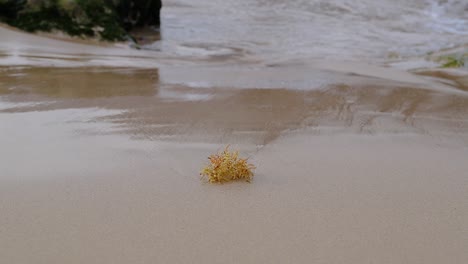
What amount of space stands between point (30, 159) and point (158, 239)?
96 centimetres

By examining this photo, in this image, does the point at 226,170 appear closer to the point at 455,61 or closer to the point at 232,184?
the point at 232,184

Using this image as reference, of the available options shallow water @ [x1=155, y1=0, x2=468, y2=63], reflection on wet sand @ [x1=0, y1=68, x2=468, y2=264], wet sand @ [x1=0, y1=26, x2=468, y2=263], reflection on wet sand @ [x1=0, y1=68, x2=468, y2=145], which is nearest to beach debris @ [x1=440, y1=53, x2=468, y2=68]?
shallow water @ [x1=155, y1=0, x2=468, y2=63]

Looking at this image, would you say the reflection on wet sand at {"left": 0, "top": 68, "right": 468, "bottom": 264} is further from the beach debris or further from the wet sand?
the beach debris

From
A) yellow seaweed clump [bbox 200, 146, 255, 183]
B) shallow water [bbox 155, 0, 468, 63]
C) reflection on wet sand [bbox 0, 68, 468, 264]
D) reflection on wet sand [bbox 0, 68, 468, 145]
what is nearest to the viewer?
reflection on wet sand [bbox 0, 68, 468, 264]

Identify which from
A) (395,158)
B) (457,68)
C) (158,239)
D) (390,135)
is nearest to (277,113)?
(390,135)

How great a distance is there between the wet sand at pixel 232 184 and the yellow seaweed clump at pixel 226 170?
4cm

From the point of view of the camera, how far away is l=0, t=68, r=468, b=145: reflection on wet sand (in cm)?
294

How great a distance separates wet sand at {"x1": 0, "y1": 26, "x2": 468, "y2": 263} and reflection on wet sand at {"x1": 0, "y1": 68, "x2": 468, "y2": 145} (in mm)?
14

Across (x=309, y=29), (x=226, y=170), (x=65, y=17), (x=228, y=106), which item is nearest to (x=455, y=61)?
(x=309, y=29)

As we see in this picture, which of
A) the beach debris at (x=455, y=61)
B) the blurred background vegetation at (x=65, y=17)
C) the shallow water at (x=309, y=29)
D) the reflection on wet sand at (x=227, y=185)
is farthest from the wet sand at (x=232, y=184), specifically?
the blurred background vegetation at (x=65, y=17)

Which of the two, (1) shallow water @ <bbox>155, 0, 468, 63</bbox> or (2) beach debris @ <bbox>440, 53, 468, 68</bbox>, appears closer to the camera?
(2) beach debris @ <bbox>440, 53, 468, 68</bbox>

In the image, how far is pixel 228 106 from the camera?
342 cm

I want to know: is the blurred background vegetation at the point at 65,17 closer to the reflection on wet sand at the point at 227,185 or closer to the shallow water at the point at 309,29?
the shallow water at the point at 309,29

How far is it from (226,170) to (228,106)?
51.5 inches
